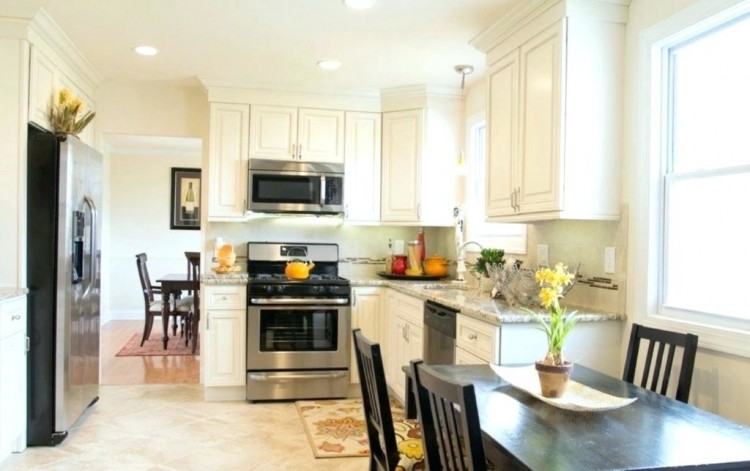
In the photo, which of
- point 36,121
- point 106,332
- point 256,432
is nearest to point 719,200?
point 256,432

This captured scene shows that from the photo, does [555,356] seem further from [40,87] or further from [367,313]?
[40,87]

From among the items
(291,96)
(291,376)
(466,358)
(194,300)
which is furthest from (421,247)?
(194,300)

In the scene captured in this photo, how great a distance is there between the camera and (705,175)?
229 cm

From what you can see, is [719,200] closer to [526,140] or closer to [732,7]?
[732,7]

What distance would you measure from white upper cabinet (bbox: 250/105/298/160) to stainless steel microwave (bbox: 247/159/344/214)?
0.28 feet

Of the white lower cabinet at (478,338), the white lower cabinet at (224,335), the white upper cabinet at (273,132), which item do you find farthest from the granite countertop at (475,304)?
the white upper cabinet at (273,132)

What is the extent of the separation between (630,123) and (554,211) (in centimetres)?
54

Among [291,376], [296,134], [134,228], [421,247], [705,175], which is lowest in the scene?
[291,376]

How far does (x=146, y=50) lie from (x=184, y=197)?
474 cm

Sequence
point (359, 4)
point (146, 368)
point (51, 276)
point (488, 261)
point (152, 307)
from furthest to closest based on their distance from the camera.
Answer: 1. point (152, 307)
2. point (146, 368)
3. point (488, 261)
4. point (51, 276)
5. point (359, 4)

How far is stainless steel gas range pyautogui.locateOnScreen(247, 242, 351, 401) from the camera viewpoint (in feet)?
13.8

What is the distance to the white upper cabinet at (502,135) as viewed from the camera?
3088mm

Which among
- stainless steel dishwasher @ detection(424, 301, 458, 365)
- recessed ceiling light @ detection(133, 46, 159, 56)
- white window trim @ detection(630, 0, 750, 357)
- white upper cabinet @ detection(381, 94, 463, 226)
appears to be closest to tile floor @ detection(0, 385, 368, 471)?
stainless steel dishwasher @ detection(424, 301, 458, 365)

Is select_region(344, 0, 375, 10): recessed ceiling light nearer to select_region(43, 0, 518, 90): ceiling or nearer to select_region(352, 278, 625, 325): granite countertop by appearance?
select_region(43, 0, 518, 90): ceiling
